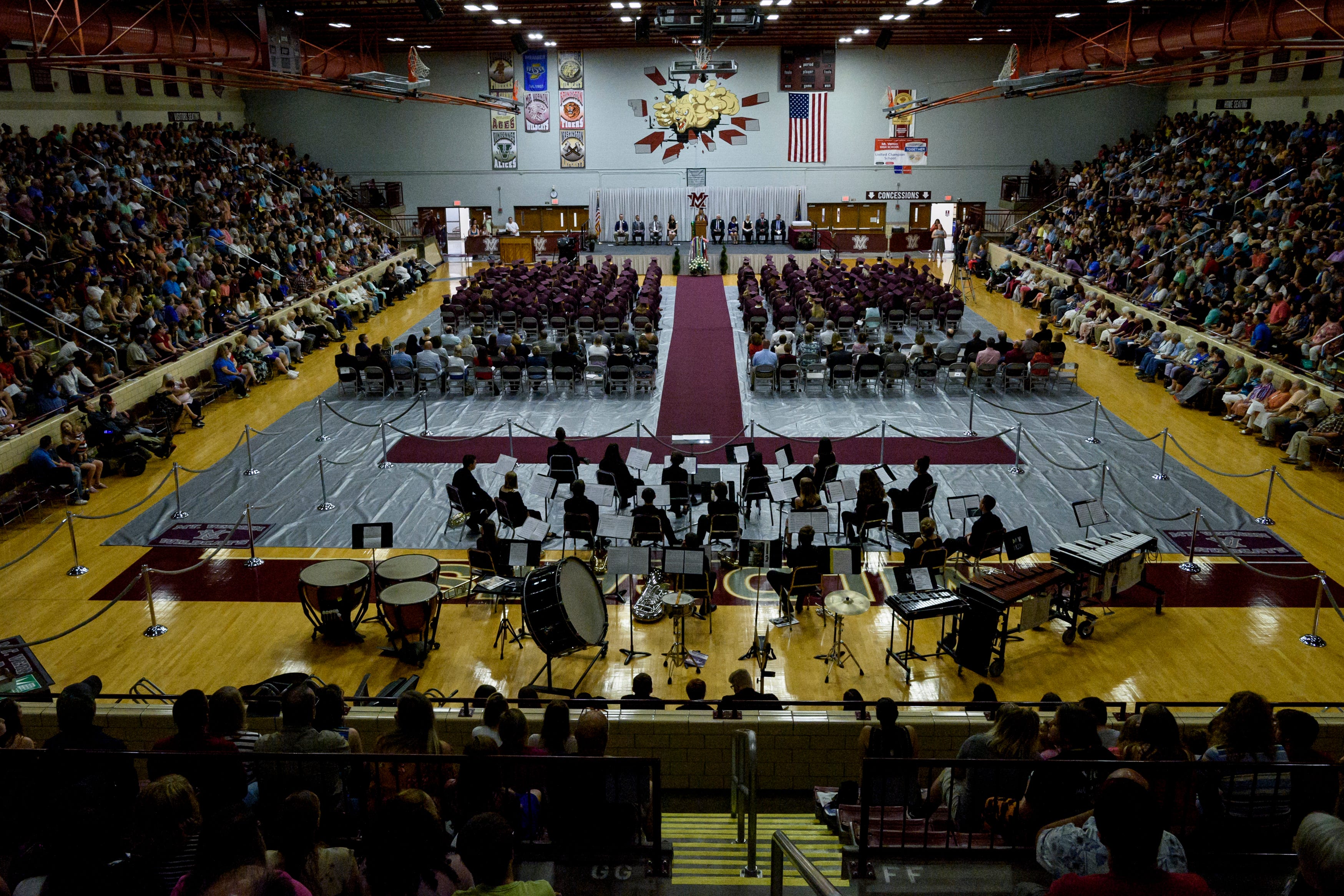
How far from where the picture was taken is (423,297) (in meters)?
29.3

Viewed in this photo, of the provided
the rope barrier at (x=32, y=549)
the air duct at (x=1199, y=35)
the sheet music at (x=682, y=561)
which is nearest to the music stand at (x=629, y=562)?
the sheet music at (x=682, y=561)

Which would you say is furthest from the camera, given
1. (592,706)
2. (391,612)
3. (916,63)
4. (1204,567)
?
(916,63)

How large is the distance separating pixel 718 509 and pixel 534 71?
31416 mm

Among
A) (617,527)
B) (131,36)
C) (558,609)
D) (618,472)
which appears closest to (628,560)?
(617,527)

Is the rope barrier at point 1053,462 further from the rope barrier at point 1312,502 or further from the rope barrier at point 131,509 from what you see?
the rope barrier at point 131,509

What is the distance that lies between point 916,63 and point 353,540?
111 ft

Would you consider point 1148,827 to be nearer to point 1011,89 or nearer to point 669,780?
point 669,780

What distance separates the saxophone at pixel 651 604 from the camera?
9641 millimetres

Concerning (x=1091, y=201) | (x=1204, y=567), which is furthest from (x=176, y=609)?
(x=1091, y=201)

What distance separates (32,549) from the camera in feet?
36.5

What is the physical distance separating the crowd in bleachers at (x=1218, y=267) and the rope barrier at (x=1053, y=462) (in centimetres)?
312

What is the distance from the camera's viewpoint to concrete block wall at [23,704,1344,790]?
6832mm

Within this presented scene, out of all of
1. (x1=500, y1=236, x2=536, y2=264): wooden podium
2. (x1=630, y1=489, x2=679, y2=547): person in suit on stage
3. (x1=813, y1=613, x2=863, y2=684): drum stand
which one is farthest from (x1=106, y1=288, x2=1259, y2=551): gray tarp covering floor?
(x1=500, y1=236, x2=536, y2=264): wooden podium

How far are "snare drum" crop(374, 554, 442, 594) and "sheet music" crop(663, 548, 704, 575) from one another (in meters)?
2.25
